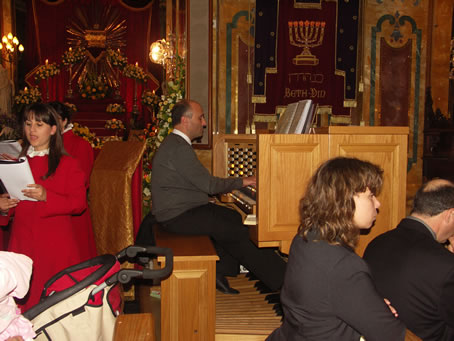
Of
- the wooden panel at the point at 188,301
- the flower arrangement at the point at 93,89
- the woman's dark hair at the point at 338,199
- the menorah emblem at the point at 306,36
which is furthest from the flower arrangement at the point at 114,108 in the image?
the woman's dark hair at the point at 338,199

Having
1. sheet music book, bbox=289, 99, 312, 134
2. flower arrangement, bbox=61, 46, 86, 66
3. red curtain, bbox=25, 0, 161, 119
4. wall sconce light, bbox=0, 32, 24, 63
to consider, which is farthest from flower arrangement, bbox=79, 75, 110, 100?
sheet music book, bbox=289, 99, 312, 134

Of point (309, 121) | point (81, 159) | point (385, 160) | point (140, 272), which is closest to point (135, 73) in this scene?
point (81, 159)

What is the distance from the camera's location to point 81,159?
4281 millimetres

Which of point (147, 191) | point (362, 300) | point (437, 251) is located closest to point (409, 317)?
point (437, 251)

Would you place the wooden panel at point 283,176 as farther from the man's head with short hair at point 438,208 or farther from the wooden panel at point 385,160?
the man's head with short hair at point 438,208

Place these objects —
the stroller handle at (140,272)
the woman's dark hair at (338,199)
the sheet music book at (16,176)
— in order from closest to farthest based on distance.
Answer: the woman's dark hair at (338,199) → the stroller handle at (140,272) → the sheet music book at (16,176)

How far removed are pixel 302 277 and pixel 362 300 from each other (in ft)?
0.78

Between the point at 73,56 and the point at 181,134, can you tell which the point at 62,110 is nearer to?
the point at 181,134

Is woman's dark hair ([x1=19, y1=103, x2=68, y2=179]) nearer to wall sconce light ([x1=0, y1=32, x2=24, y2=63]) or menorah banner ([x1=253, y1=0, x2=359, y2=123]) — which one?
menorah banner ([x1=253, y1=0, x2=359, y2=123])

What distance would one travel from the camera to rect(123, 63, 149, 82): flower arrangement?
516 inches

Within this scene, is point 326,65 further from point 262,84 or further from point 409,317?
point 409,317

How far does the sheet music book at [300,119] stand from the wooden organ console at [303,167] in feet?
0.44

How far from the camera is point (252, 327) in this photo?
3.38 metres

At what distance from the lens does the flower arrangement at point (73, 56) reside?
13461mm
